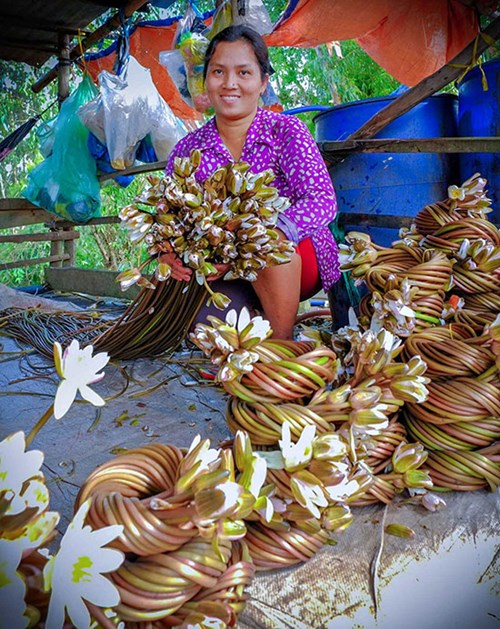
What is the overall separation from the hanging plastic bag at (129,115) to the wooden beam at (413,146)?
1709mm

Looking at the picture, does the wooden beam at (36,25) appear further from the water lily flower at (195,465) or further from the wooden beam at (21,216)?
the water lily flower at (195,465)

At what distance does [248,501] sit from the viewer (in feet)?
1.93

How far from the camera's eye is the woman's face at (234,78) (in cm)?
156

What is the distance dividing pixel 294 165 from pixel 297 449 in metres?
1.11

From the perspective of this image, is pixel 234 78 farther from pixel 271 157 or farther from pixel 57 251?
pixel 57 251

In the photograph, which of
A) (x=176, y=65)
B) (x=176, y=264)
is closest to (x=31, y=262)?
(x=176, y=65)

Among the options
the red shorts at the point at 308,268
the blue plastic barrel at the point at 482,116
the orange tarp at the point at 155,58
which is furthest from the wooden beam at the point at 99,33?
the red shorts at the point at 308,268

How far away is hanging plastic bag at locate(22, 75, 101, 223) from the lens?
3.76m

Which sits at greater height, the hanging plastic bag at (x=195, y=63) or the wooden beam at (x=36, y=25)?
the wooden beam at (x=36, y=25)

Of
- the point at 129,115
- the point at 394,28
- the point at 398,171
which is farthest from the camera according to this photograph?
the point at 129,115

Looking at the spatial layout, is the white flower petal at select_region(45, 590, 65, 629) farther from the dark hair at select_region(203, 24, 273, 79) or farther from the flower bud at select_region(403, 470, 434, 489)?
the dark hair at select_region(203, 24, 273, 79)

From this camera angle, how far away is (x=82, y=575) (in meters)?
0.49

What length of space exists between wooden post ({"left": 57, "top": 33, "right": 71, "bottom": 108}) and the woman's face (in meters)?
3.00

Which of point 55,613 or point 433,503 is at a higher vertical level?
point 55,613
